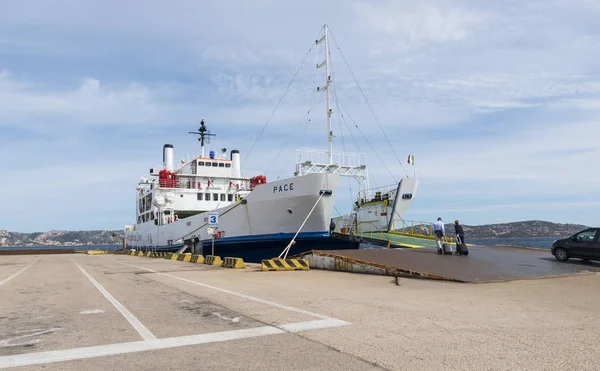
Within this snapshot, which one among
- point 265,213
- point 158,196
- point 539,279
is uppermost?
point 158,196

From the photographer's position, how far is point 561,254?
1502 centimetres

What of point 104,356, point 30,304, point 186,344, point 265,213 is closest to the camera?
point 104,356

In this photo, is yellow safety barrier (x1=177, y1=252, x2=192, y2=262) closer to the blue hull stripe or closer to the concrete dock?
the blue hull stripe

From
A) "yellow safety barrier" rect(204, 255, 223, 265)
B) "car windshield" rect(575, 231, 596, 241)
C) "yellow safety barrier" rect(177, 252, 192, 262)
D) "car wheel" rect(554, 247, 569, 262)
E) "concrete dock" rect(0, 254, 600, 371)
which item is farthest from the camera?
"yellow safety barrier" rect(177, 252, 192, 262)

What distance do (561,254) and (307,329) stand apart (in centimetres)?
1355

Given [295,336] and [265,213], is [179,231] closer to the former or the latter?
[265,213]

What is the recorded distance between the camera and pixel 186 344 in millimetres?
4762

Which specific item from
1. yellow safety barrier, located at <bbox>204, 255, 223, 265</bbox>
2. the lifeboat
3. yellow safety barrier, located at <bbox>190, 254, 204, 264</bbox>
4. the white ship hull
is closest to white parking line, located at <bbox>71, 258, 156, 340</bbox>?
yellow safety barrier, located at <bbox>204, 255, 223, 265</bbox>

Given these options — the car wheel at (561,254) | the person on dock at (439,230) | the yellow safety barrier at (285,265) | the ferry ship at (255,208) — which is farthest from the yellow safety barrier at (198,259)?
the car wheel at (561,254)

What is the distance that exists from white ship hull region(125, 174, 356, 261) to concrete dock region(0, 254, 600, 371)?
1278 cm

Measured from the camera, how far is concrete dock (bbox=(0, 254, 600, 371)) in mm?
4109

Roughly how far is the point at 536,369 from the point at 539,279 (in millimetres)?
8530

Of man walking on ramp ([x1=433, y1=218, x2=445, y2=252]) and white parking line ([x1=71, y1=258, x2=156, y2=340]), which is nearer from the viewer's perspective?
white parking line ([x1=71, y1=258, x2=156, y2=340])

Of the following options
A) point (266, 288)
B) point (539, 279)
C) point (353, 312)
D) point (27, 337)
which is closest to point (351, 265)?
point (266, 288)
